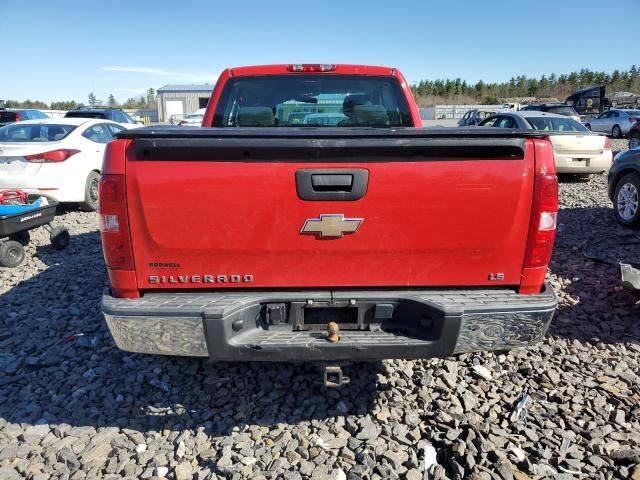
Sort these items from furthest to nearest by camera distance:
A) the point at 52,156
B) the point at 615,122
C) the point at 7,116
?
the point at 615,122, the point at 7,116, the point at 52,156

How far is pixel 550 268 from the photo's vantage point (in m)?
5.25

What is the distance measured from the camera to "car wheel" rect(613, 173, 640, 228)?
6.68 m

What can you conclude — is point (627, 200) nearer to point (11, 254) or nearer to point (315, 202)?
point (315, 202)

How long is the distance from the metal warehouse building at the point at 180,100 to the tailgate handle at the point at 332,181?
50878 mm

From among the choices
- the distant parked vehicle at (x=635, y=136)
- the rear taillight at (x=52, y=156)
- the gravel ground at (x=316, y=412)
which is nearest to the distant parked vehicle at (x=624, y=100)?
the distant parked vehicle at (x=635, y=136)

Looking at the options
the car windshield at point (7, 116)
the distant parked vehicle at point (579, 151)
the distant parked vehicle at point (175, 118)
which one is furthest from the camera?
the distant parked vehicle at point (175, 118)

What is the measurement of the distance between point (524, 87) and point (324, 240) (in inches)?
3828

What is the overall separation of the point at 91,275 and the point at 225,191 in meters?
3.84

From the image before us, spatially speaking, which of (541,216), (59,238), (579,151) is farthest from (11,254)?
(579,151)

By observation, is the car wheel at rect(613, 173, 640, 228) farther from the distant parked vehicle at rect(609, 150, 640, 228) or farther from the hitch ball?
the hitch ball

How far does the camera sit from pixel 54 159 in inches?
293

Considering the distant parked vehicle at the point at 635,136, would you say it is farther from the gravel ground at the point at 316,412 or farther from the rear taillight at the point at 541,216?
the rear taillight at the point at 541,216

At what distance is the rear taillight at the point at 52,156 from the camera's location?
7.31m

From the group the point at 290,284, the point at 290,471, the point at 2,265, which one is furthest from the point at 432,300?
the point at 2,265
